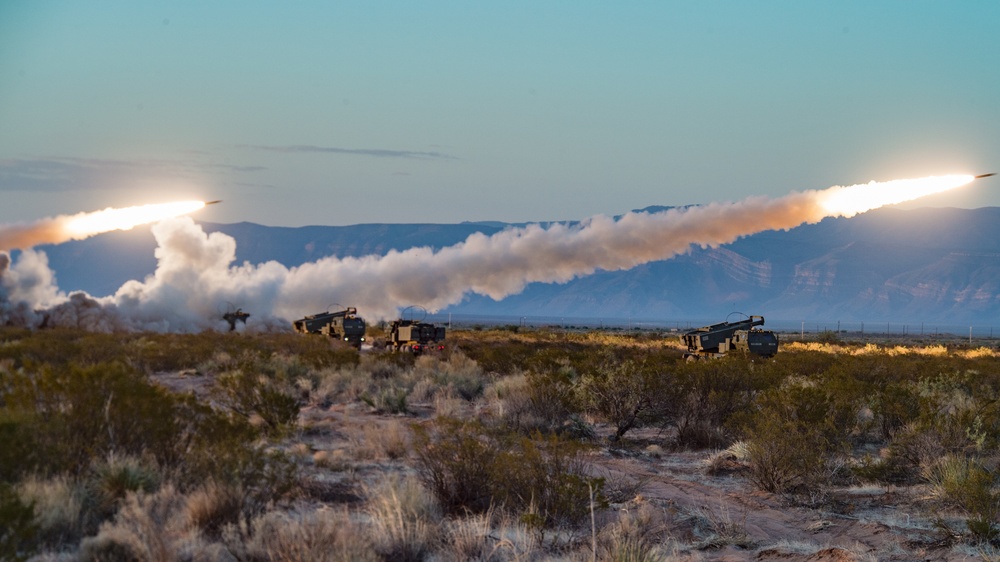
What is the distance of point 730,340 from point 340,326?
21.5 meters

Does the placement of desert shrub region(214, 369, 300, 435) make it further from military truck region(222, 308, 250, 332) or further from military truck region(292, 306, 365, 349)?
military truck region(222, 308, 250, 332)

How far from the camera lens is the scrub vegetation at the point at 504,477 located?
9602 mm

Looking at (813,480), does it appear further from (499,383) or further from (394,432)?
(499,383)

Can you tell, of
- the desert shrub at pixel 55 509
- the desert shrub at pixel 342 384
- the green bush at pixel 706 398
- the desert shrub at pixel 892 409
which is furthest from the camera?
the desert shrub at pixel 342 384

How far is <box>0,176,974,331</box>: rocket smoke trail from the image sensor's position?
46.4 meters

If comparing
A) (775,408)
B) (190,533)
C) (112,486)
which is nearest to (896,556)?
(775,408)

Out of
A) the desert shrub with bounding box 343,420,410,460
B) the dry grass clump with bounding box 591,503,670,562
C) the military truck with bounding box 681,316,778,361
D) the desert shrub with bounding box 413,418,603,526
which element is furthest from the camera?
the military truck with bounding box 681,316,778,361

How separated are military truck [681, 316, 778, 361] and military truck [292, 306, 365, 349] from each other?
16634 mm

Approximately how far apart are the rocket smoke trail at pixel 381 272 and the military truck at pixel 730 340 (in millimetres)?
4381

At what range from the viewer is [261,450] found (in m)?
11.1

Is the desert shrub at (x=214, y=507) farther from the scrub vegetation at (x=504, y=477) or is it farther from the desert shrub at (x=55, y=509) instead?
the desert shrub at (x=55, y=509)

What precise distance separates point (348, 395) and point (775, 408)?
1247 centimetres

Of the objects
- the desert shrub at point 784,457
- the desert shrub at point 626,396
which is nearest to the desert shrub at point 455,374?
the desert shrub at point 626,396

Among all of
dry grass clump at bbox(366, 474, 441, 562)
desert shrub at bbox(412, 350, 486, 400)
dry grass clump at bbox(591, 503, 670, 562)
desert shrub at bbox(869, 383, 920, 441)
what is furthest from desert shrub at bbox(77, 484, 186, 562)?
desert shrub at bbox(412, 350, 486, 400)
